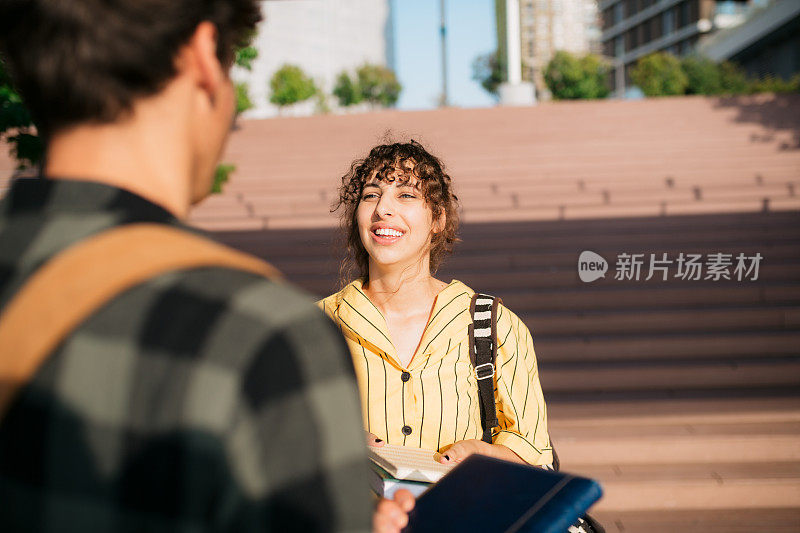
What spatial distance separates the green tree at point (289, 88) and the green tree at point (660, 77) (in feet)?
56.3

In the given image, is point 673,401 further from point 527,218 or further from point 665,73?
point 665,73

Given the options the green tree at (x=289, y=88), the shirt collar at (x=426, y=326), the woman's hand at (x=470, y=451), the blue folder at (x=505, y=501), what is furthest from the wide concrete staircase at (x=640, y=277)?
the green tree at (x=289, y=88)

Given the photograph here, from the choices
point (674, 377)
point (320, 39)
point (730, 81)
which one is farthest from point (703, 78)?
point (320, 39)

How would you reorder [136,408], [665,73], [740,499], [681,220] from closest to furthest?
1. [136,408]
2. [740,499]
3. [681,220]
4. [665,73]

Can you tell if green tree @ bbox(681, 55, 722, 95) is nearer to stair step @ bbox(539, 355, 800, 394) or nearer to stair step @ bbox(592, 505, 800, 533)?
stair step @ bbox(539, 355, 800, 394)

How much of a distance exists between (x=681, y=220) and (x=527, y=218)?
204cm

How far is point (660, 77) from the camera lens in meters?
32.7

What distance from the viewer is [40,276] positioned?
63cm

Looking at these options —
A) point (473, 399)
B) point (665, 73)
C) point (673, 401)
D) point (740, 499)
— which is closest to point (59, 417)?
point (473, 399)

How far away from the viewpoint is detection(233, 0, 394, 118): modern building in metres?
56.6

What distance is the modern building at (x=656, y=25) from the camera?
57.6 meters

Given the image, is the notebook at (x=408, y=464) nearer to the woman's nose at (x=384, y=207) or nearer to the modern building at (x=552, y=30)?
the woman's nose at (x=384, y=207)

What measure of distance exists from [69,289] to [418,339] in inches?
60.4

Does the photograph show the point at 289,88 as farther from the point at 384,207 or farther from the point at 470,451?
the point at 470,451
